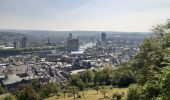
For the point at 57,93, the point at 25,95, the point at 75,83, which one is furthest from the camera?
the point at 75,83

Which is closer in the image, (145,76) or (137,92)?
(145,76)

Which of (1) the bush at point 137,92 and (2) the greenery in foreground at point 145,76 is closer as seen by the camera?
(2) the greenery in foreground at point 145,76

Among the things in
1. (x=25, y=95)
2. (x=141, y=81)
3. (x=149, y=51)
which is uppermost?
(x=149, y=51)

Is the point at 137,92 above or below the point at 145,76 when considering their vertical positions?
below

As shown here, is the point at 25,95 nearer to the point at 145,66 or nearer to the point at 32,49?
the point at 145,66

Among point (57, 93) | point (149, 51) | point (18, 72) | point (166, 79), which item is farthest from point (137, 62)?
point (18, 72)

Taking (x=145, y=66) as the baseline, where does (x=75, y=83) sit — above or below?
below

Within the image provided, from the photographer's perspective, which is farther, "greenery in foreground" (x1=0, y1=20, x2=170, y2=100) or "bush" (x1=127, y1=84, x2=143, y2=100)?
"bush" (x1=127, y1=84, x2=143, y2=100)

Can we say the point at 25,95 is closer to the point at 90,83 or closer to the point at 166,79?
the point at 90,83

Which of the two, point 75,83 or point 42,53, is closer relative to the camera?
point 75,83

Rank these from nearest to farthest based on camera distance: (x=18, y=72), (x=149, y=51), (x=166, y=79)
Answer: (x=166, y=79)
(x=149, y=51)
(x=18, y=72)
